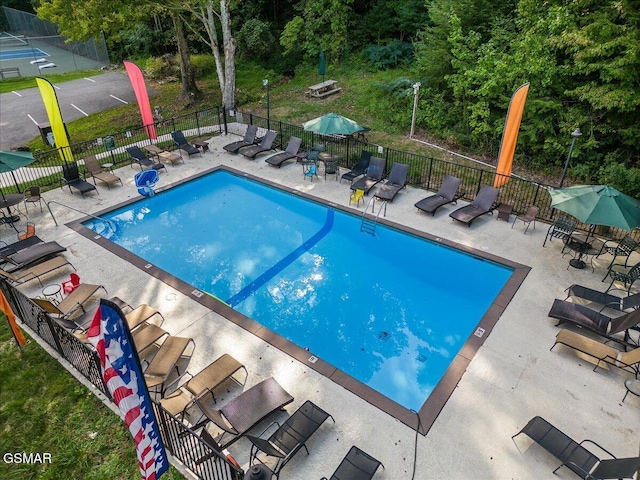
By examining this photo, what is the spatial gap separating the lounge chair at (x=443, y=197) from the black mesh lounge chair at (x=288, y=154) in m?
5.93

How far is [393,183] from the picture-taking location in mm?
14984

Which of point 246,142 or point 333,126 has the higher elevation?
point 333,126

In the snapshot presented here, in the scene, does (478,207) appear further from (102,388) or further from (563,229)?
(102,388)

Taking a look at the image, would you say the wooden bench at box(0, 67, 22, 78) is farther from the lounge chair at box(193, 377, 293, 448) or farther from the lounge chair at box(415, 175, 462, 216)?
the lounge chair at box(193, 377, 293, 448)

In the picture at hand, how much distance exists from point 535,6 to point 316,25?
582 inches

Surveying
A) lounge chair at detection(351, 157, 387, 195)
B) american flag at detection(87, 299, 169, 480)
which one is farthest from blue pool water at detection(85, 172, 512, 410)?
american flag at detection(87, 299, 169, 480)

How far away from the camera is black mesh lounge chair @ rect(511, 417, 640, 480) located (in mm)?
5793

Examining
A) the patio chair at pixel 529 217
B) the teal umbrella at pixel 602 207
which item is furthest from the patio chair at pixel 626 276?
the patio chair at pixel 529 217

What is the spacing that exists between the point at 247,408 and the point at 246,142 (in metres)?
13.6

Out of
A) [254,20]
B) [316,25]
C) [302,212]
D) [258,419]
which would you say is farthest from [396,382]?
[254,20]

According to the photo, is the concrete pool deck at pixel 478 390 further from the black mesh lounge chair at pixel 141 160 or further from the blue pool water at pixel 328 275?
the black mesh lounge chair at pixel 141 160

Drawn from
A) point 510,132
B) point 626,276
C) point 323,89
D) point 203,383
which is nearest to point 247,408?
point 203,383

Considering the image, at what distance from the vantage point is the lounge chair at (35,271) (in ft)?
33.8

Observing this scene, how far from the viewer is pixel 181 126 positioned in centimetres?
2092
